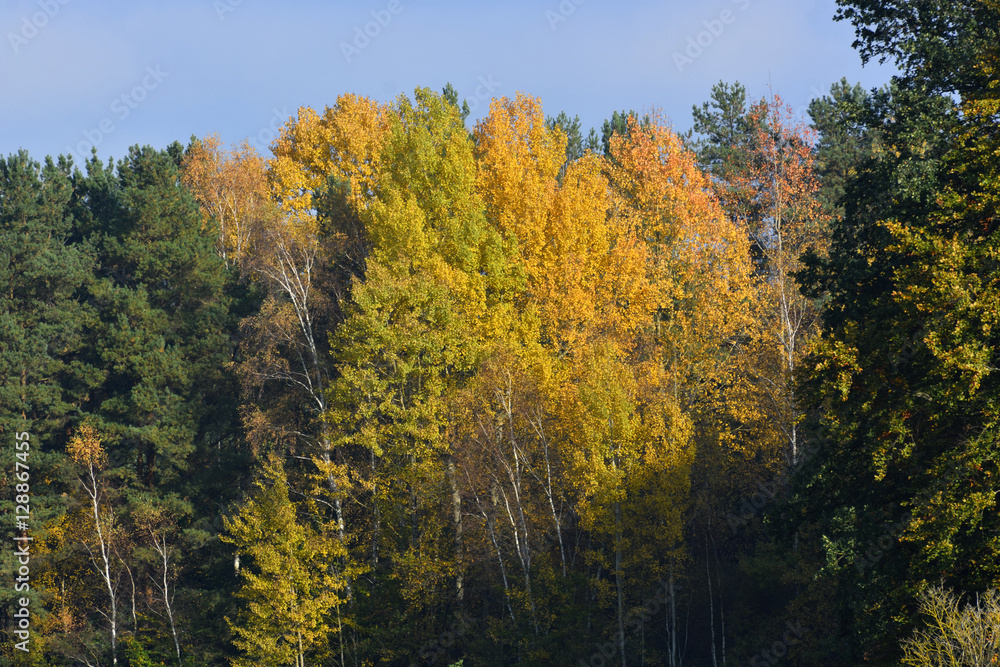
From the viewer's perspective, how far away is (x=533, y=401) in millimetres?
30906

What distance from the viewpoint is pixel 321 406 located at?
3650cm

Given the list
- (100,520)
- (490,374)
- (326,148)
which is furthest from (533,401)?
(326,148)

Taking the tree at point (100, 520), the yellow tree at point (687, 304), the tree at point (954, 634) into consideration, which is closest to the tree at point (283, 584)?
the tree at point (100, 520)

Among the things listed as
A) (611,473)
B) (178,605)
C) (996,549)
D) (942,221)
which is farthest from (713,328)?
(178,605)

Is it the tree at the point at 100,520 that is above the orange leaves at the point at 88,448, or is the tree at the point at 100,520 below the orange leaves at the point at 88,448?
below

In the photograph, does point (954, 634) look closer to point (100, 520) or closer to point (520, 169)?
point (520, 169)

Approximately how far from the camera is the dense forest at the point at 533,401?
62.1 ft

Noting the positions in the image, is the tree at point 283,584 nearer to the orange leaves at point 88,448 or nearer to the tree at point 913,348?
the orange leaves at point 88,448

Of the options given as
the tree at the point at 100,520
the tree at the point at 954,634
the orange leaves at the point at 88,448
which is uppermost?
the orange leaves at the point at 88,448

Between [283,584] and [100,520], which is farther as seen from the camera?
[100,520]

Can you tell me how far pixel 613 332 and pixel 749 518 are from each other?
8101 mm

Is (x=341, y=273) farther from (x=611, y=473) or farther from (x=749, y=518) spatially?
(x=749, y=518)

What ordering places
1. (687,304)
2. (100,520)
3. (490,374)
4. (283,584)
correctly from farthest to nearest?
(100,520), (687,304), (490,374), (283,584)

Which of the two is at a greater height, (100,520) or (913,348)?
(100,520)
